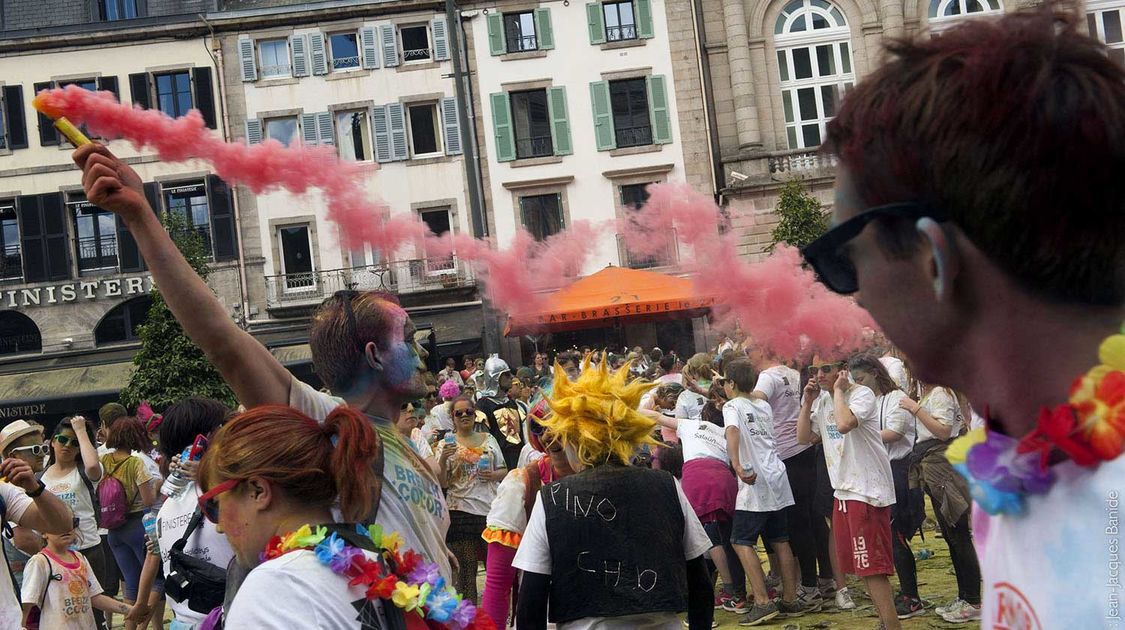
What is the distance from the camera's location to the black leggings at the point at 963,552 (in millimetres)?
7656

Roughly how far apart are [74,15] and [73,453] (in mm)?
26126

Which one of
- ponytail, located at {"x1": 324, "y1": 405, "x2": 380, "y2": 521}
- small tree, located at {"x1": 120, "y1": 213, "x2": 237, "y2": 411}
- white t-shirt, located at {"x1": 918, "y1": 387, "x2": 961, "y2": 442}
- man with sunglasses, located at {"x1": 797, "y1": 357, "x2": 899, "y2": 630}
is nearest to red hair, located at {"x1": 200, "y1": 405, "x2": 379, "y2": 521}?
ponytail, located at {"x1": 324, "y1": 405, "x2": 380, "y2": 521}

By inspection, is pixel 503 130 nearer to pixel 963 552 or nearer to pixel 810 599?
pixel 810 599

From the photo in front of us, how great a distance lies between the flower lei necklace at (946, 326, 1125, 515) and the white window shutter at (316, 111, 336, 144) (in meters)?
29.6

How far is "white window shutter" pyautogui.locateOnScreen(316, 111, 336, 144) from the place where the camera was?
29828 mm

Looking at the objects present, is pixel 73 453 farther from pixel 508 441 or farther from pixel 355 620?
pixel 355 620

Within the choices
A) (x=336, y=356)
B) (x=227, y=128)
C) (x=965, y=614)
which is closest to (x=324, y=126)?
(x=227, y=128)

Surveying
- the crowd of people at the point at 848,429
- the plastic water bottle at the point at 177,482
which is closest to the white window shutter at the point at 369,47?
the crowd of people at the point at 848,429

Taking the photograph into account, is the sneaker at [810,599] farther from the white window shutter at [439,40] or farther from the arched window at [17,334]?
the arched window at [17,334]

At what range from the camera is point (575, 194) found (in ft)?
98.0

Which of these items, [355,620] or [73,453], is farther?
[73,453]

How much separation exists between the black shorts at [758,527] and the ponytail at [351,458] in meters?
6.18

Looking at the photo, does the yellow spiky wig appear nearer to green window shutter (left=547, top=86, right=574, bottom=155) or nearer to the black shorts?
the black shorts

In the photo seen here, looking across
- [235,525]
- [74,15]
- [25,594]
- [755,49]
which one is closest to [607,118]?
[755,49]
